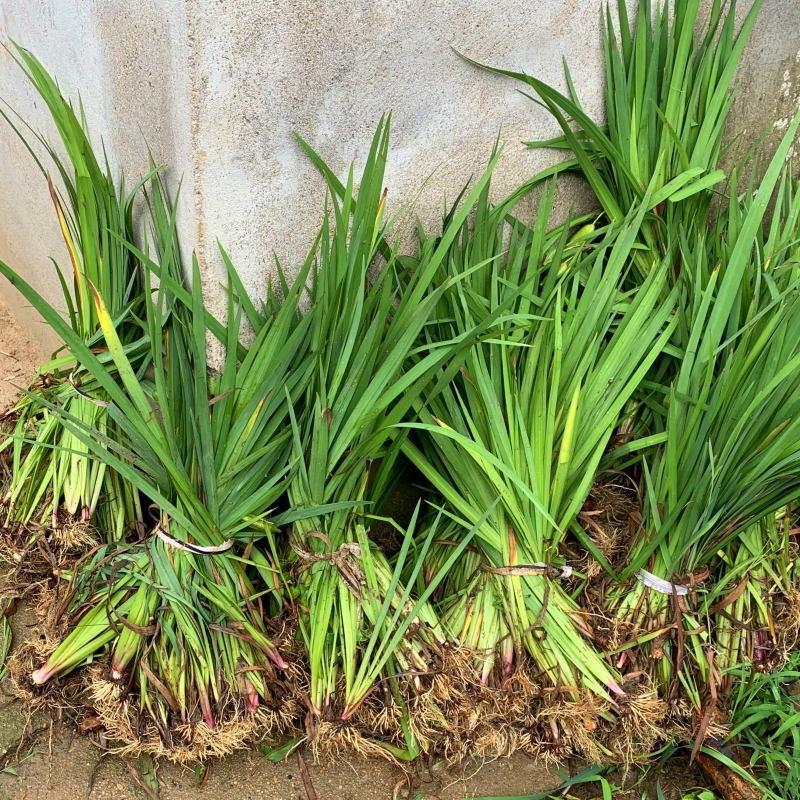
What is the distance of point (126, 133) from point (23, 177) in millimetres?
664

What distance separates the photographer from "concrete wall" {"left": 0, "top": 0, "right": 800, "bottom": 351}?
1.29 metres

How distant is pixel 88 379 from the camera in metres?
1.56

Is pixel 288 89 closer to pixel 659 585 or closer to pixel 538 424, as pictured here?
pixel 538 424

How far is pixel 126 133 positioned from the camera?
1.49 metres

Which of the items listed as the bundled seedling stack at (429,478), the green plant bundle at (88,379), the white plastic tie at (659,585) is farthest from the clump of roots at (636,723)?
the green plant bundle at (88,379)

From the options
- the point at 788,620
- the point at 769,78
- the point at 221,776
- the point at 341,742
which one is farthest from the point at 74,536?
the point at 769,78

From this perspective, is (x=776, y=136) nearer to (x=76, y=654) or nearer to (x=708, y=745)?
(x=708, y=745)

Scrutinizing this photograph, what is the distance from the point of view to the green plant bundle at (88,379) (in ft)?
4.91

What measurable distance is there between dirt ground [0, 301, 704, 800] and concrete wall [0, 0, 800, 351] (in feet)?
1.67

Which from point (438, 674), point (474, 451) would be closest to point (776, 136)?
point (474, 451)

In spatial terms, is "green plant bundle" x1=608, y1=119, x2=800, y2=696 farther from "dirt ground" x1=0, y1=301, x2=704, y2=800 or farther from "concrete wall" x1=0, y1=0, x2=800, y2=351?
"concrete wall" x1=0, y1=0, x2=800, y2=351

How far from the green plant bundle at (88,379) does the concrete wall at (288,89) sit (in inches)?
3.8

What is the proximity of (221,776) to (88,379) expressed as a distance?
0.79 m

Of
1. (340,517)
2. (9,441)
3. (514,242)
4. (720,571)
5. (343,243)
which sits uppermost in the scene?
(343,243)
